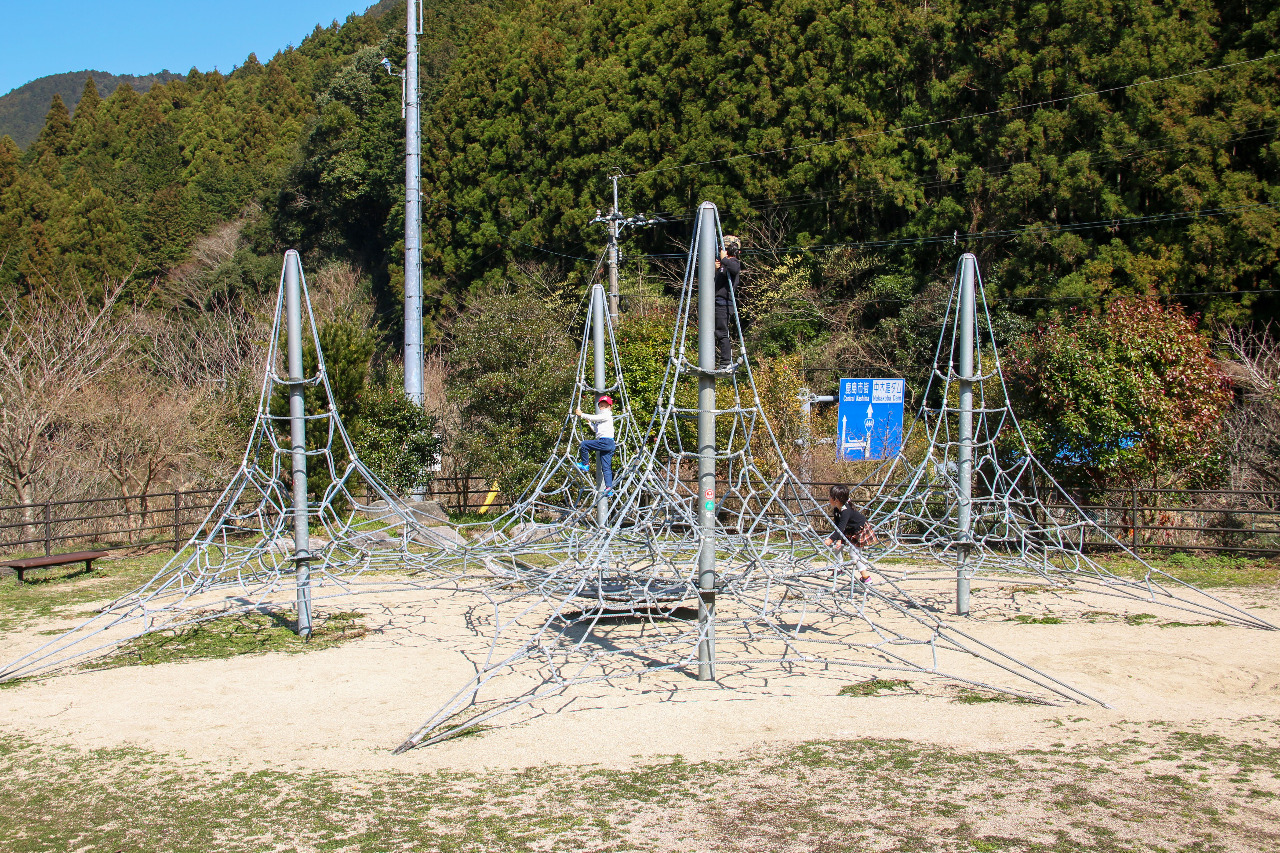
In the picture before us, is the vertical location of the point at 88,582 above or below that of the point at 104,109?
below

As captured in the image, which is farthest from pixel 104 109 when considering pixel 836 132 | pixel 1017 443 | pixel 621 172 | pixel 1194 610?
pixel 1194 610

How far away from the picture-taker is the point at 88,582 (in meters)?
9.56

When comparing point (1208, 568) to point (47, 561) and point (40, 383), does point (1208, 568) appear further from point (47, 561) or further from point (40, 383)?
point (40, 383)

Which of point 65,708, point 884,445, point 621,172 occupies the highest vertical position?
point 621,172

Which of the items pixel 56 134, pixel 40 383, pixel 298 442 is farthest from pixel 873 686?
pixel 56 134

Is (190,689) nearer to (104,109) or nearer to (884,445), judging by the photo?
(884,445)

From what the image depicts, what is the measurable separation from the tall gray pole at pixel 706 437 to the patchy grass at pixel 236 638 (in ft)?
9.22

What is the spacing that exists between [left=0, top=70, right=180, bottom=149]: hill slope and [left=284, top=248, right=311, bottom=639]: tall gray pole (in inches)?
3363

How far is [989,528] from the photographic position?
11.5 metres

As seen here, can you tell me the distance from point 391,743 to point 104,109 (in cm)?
4850

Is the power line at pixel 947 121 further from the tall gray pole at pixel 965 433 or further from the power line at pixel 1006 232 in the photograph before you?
the tall gray pole at pixel 965 433

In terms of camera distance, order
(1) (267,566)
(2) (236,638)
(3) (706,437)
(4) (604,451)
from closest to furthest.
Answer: (3) (706,437) → (2) (236,638) → (4) (604,451) → (1) (267,566)

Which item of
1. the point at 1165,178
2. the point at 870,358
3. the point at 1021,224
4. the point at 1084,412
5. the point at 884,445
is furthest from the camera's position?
the point at 870,358

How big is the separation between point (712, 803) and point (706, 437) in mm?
2410
